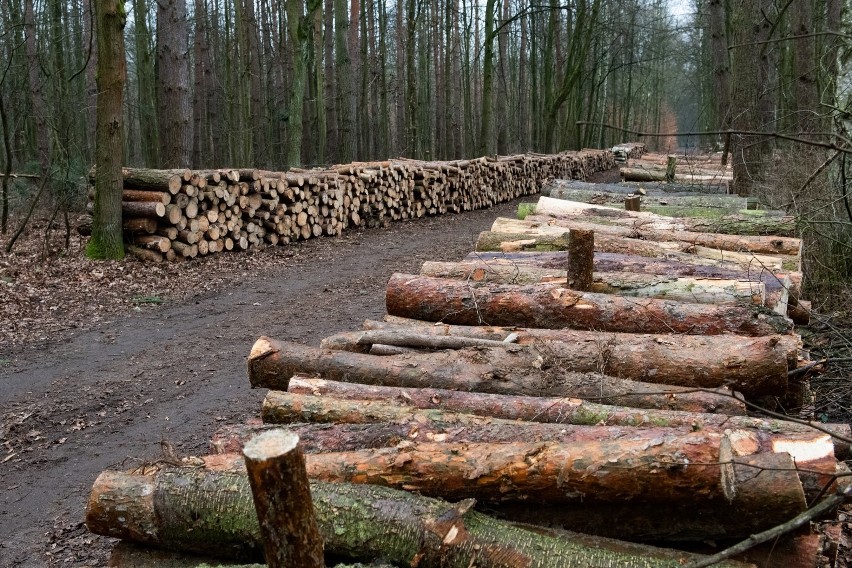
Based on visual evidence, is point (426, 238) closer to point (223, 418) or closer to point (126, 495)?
point (223, 418)

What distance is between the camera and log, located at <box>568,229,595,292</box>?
14.9 ft

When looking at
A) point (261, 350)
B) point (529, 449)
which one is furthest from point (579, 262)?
point (529, 449)

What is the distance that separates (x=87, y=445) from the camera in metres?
4.91

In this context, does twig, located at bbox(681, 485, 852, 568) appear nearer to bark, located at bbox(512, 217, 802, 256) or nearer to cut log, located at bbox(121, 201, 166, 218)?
→ bark, located at bbox(512, 217, 802, 256)

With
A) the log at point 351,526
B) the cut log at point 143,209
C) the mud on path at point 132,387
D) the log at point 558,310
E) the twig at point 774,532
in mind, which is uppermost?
the cut log at point 143,209

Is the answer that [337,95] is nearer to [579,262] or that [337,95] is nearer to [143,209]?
[143,209]

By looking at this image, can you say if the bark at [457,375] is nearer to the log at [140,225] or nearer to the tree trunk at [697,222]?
the tree trunk at [697,222]

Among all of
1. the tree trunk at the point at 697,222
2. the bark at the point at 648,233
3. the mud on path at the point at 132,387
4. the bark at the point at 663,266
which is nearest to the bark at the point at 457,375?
the mud on path at the point at 132,387

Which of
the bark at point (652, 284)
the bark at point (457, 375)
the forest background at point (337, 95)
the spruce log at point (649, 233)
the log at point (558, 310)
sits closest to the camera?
the bark at point (457, 375)

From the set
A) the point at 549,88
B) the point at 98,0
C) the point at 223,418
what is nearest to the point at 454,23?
the point at 549,88

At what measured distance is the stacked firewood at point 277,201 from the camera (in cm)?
1041

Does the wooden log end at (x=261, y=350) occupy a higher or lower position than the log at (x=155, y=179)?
lower

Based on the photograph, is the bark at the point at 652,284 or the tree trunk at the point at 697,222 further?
the tree trunk at the point at 697,222

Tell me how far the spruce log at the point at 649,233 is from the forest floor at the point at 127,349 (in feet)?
2.74
